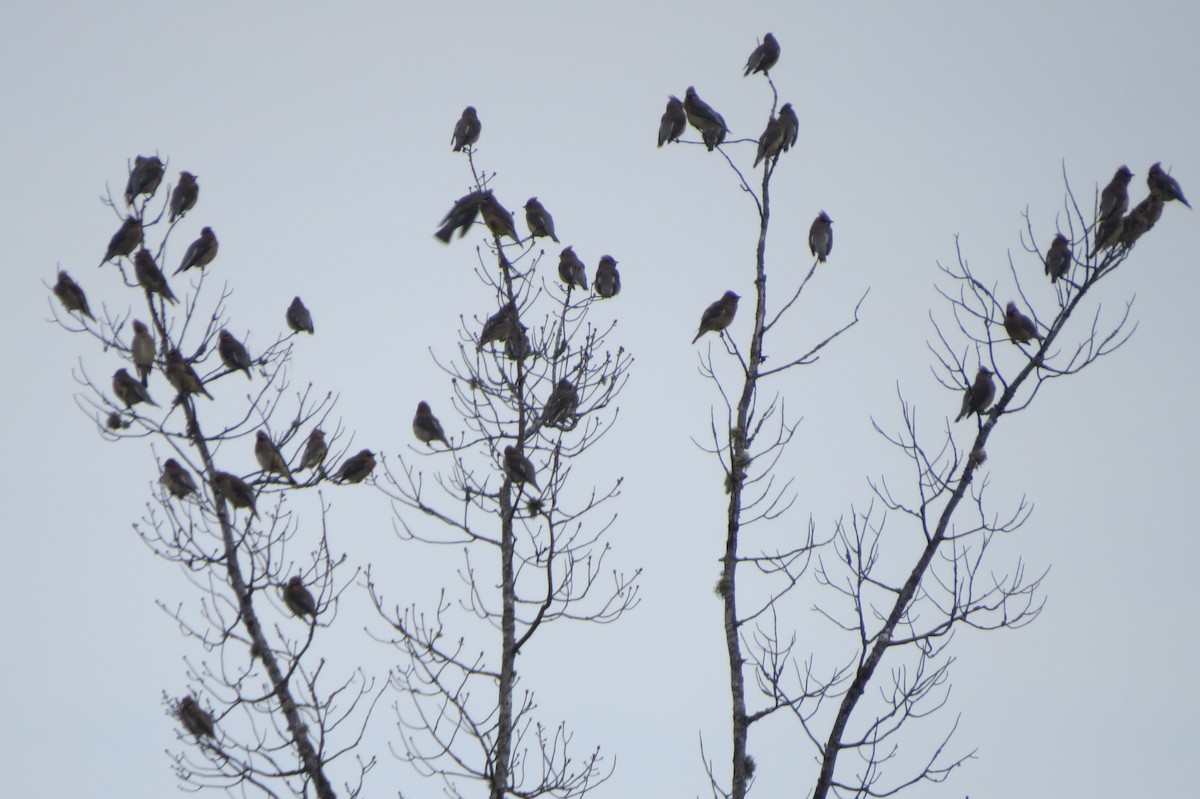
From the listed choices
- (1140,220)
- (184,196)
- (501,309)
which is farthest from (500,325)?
(1140,220)

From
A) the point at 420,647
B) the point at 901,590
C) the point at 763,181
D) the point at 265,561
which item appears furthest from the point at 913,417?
the point at 265,561

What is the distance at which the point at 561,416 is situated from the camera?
33.0 feet

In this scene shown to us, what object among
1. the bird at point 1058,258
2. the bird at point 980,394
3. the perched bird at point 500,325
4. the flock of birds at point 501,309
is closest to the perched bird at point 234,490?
the flock of birds at point 501,309

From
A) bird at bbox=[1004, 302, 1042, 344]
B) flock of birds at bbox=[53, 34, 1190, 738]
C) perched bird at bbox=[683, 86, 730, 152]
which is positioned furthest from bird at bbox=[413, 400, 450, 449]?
bird at bbox=[1004, 302, 1042, 344]

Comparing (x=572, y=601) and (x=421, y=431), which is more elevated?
(x=421, y=431)

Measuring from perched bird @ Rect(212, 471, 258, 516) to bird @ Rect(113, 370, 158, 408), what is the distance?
1.21 m

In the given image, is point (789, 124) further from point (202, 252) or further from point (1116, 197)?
point (202, 252)

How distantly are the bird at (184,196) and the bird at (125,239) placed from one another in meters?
0.94

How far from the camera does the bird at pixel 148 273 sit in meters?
10.4

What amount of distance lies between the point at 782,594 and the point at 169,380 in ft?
14.8

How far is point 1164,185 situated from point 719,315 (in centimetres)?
389

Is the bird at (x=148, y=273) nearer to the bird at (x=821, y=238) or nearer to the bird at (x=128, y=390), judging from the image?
the bird at (x=128, y=390)

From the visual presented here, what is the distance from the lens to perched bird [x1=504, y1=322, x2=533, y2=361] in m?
10.3

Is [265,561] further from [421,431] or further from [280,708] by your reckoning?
[421,431]
